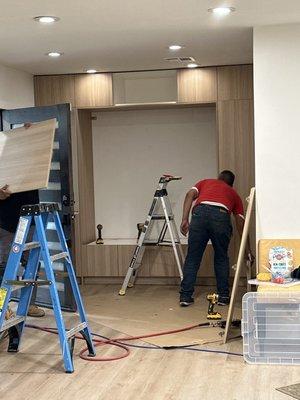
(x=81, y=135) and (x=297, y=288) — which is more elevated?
(x=81, y=135)

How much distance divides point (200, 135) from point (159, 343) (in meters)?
3.13

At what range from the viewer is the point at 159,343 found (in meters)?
4.62

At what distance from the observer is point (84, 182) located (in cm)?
702

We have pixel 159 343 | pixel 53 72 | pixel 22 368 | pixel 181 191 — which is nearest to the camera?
pixel 22 368

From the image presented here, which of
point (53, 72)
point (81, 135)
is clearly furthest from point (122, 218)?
point (53, 72)

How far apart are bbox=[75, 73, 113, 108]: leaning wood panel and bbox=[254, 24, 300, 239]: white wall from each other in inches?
93.8

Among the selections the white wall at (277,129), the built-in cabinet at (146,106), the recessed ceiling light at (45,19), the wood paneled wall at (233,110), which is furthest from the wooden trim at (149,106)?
the recessed ceiling light at (45,19)

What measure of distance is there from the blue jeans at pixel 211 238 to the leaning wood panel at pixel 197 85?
142 cm

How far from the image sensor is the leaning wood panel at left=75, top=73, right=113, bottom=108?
22.2 feet

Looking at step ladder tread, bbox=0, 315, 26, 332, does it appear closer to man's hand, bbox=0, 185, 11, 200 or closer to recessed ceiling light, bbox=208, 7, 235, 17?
man's hand, bbox=0, 185, 11, 200

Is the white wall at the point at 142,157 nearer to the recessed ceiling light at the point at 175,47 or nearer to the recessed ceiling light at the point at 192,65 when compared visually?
the recessed ceiling light at the point at 192,65

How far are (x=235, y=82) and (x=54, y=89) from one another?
6.62ft

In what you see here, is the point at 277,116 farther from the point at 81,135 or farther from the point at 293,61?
the point at 81,135

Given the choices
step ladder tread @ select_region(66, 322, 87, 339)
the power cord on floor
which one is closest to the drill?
the power cord on floor
